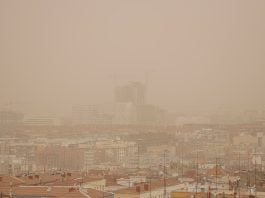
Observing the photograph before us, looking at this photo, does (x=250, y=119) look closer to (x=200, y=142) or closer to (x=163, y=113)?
(x=200, y=142)

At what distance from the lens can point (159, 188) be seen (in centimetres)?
930

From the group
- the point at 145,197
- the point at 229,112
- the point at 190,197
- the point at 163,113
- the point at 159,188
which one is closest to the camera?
the point at 190,197

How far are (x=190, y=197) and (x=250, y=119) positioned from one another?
14.7 metres

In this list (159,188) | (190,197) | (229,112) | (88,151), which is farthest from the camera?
(229,112)

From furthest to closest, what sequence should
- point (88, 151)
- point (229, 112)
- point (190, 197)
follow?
1. point (229, 112)
2. point (88, 151)
3. point (190, 197)

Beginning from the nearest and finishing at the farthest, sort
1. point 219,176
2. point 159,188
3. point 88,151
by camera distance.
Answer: point 159,188, point 219,176, point 88,151

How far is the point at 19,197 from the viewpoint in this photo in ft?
25.3

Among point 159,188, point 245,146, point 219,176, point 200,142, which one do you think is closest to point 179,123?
point 200,142

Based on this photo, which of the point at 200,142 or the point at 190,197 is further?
the point at 200,142

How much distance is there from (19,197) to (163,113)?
16.7 m

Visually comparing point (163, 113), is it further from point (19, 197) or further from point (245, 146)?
point (19, 197)

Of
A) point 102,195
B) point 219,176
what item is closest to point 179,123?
point 219,176

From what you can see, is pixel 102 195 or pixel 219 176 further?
pixel 219 176

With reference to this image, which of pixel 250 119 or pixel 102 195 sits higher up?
pixel 250 119
